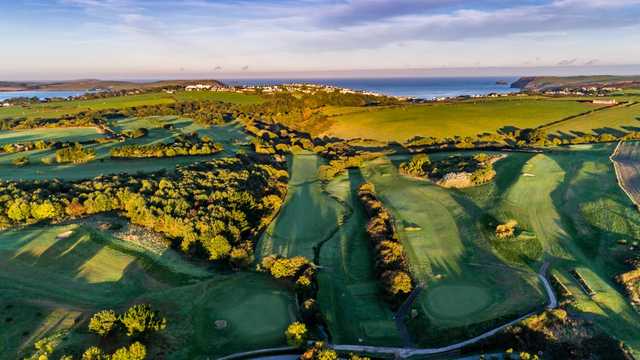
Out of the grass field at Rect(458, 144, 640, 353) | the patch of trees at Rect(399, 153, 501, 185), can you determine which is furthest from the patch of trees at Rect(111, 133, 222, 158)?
the grass field at Rect(458, 144, 640, 353)

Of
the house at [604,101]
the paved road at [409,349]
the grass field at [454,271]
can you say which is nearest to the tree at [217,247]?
the paved road at [409,349]

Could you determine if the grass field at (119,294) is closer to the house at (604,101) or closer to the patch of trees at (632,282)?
the patch of trees at (632,282)

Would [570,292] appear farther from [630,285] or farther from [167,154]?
[167,154]

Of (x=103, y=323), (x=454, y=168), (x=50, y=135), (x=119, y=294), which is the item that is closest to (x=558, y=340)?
(x=103, y=323)

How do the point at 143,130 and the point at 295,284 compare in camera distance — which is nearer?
the point at 295,284

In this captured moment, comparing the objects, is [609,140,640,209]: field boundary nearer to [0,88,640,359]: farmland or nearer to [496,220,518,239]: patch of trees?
[0,88,640,359]: farmland

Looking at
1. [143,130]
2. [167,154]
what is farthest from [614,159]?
[143,130]
